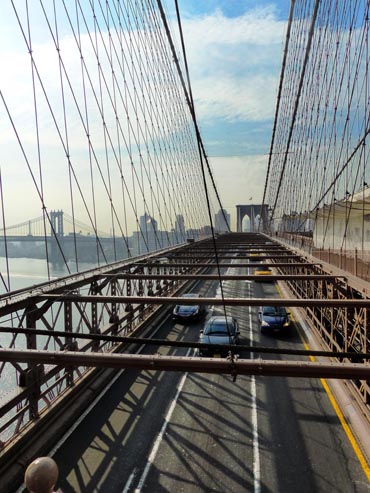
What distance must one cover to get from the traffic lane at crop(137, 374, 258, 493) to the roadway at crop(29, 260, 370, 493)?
2 cm

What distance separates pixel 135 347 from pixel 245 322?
28.1ft

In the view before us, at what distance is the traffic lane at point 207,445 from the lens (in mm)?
7812

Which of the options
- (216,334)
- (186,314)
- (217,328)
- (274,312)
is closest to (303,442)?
(216,334)

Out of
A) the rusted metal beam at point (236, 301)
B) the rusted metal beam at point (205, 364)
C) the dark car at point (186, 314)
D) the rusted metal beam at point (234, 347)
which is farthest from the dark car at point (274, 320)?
the rusted metal beam at point (205, 364)

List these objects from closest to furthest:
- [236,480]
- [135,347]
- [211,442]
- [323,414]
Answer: [236,480], [211,442], [323,414], [135,347]

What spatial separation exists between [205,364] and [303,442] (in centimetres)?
635

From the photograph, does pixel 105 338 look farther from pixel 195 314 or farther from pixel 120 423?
pixel 195 314

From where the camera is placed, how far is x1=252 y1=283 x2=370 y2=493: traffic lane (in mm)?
7875

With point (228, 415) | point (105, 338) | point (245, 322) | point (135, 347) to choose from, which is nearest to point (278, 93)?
point (245, 322)

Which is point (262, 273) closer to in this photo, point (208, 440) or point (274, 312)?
point (274, 312)

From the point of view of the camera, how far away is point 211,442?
9.30m

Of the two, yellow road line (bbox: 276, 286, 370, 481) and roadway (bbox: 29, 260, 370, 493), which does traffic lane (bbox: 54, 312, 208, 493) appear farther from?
yellow road line (bbox: 276, 286, 370, 481)

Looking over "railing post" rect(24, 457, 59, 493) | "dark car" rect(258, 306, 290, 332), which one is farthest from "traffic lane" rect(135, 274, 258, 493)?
"dark car" rect(258, 306, 290, 332)

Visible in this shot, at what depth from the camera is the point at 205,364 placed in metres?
4.52
